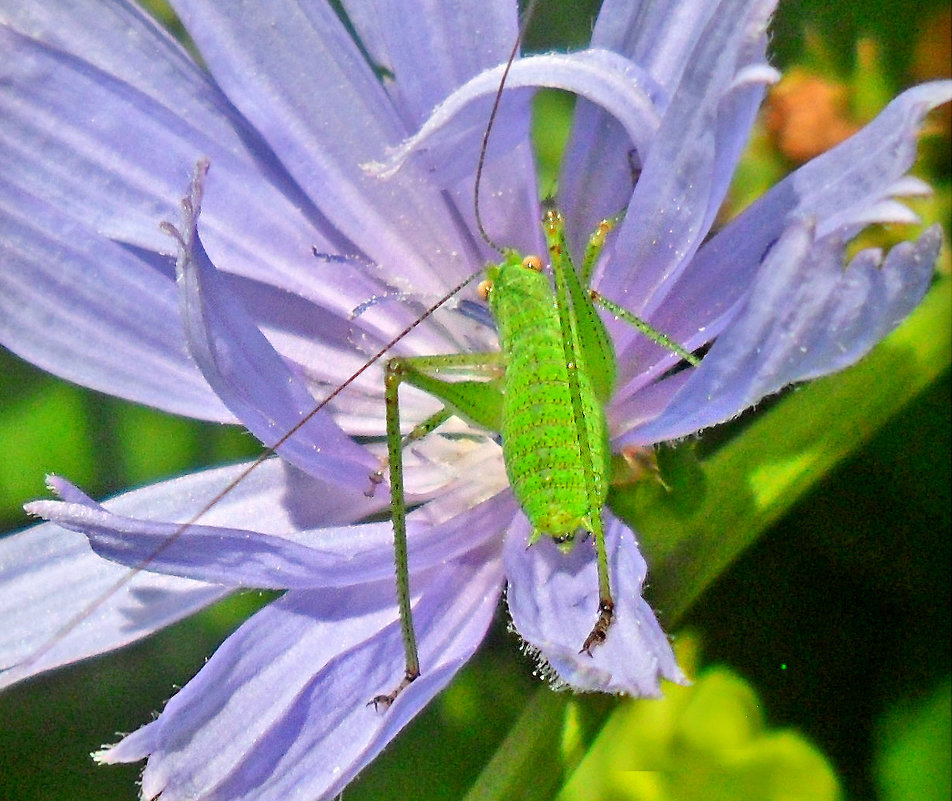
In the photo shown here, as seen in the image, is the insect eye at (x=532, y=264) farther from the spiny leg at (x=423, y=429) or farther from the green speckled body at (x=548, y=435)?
the spiny leg at (x=423, y=429)

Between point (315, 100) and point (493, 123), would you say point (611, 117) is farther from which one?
point (315, 100)

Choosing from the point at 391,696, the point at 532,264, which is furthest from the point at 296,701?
the point at 532,264

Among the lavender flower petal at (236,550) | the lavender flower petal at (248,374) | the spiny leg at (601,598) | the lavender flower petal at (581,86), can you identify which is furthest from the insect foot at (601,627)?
the lavender flower petal at (581,86)

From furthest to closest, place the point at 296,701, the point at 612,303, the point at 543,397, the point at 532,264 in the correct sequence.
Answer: the point at 532,264 < the point at 612,303 < the point at 543,397 < the point at 296,701

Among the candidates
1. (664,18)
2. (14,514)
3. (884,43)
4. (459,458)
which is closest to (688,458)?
(459,458)

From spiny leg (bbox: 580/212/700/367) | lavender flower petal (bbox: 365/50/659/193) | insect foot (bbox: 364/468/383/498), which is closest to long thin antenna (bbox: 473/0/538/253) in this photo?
lavender flower petal (bbox: 365/50/659/193)
